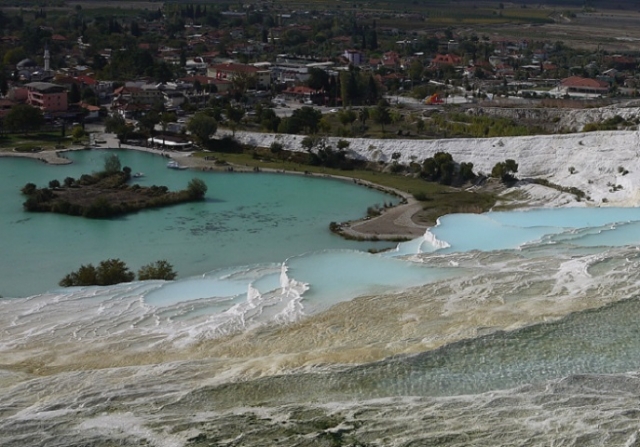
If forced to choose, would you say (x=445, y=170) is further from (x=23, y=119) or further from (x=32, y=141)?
(x=23, y=119)

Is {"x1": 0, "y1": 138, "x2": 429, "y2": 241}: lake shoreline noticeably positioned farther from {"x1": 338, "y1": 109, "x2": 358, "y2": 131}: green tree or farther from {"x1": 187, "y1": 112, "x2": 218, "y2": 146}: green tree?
{"x1": 338, "y1": 109, "x2": 358, "y2": 131}: green tree

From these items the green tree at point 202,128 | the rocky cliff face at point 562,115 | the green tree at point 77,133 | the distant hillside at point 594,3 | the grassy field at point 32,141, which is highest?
the distant hillside at point 594,3

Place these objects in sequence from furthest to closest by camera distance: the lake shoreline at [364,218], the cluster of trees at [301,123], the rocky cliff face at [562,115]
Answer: the rocky cliff face at [562,115], the cluster of trees at [301,123], the lake shoreline at [364,218]

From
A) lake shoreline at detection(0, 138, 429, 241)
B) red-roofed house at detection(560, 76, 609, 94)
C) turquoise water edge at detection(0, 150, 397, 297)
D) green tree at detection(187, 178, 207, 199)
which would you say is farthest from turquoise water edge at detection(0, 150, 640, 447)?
red-roofed house at detection(560, 76, 609, 94)

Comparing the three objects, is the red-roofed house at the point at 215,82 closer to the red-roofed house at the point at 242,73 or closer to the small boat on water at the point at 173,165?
the red-roofed house at the point at 242,73

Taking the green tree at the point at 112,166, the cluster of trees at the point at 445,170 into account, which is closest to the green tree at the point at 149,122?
the green tree at the point at 112,166

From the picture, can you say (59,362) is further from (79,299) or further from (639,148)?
(639,148)
